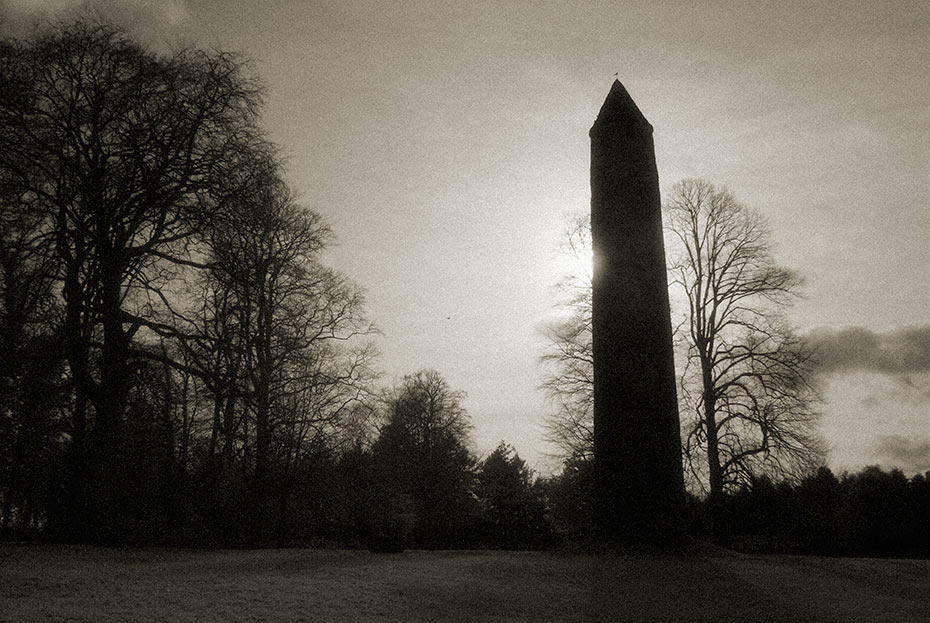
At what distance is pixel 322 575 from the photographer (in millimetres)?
8414

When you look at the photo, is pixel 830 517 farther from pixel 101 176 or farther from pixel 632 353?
pixel 101 176

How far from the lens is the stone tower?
44.2ft

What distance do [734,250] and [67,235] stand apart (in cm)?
1738

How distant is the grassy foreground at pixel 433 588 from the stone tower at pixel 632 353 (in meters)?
1.64

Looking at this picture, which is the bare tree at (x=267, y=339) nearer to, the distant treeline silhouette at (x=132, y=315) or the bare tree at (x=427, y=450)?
the distant treeline silhouette at (x=132, y=315)

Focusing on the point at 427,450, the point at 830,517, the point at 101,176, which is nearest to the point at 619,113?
the point at 101,176

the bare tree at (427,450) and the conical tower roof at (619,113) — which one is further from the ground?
the conical tower roof at (619,113)

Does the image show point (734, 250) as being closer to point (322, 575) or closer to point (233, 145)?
point (233, 145)

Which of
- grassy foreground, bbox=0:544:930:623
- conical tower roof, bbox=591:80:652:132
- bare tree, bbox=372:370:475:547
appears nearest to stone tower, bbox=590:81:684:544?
conical tower roof, bbox=591:80:652:132

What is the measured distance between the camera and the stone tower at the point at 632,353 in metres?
13.5

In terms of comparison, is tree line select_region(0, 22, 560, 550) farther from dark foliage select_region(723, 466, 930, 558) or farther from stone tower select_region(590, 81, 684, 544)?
dark foliage select_region(723, 466, 930, 558)

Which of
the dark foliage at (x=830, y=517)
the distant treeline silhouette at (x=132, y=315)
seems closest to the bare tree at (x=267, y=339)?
the distant treeline silhouette at (x=132, y=315)

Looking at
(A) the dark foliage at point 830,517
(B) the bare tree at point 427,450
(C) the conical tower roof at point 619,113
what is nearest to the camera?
(C) the conical tower roof at point 619,113

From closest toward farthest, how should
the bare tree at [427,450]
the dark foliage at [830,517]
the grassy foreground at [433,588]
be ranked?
the grassy foreground at [433,588] < the dark foliage at [830,517] < the bare tree at [427,450]
